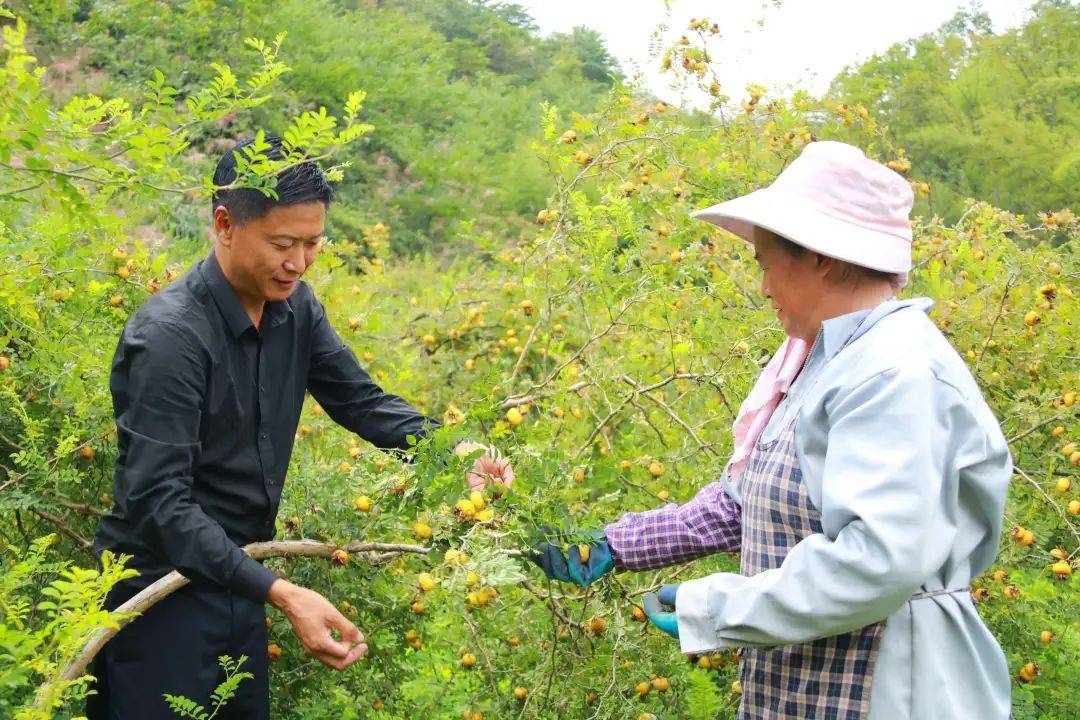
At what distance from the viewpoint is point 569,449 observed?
11.6 feet

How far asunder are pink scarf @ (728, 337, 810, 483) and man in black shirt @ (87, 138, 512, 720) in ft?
1.77

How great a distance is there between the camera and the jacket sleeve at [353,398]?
2.60 meters

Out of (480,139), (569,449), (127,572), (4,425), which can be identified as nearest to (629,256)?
(569,449)

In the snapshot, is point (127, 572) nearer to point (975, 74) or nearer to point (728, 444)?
point (728, 444)

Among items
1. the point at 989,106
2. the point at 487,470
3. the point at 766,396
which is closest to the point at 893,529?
the point at 766,396

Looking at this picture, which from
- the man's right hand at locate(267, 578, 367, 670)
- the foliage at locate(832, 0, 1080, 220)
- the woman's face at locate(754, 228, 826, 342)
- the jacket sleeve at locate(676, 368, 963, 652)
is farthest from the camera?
the foliage at locate(832, 0, 1080, 220)

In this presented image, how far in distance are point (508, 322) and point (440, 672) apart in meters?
1.78

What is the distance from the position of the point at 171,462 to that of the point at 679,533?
0.97m

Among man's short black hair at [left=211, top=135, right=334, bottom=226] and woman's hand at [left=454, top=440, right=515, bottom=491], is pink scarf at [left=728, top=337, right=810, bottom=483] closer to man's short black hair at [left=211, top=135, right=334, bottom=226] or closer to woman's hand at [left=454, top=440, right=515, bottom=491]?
woman's hand at [left=454, top=440, right=515, bottom=491]

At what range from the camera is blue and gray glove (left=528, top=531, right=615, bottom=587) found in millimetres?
2299

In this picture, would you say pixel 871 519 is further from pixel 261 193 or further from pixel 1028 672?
pixel 1028 672

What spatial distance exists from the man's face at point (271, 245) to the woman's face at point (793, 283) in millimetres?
892

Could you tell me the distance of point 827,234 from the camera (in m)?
1.82

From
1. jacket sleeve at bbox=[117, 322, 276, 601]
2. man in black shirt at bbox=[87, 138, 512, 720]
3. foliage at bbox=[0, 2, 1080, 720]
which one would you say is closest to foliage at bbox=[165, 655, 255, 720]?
man in black shirt at bbox=[87, 138, 512, 720]
